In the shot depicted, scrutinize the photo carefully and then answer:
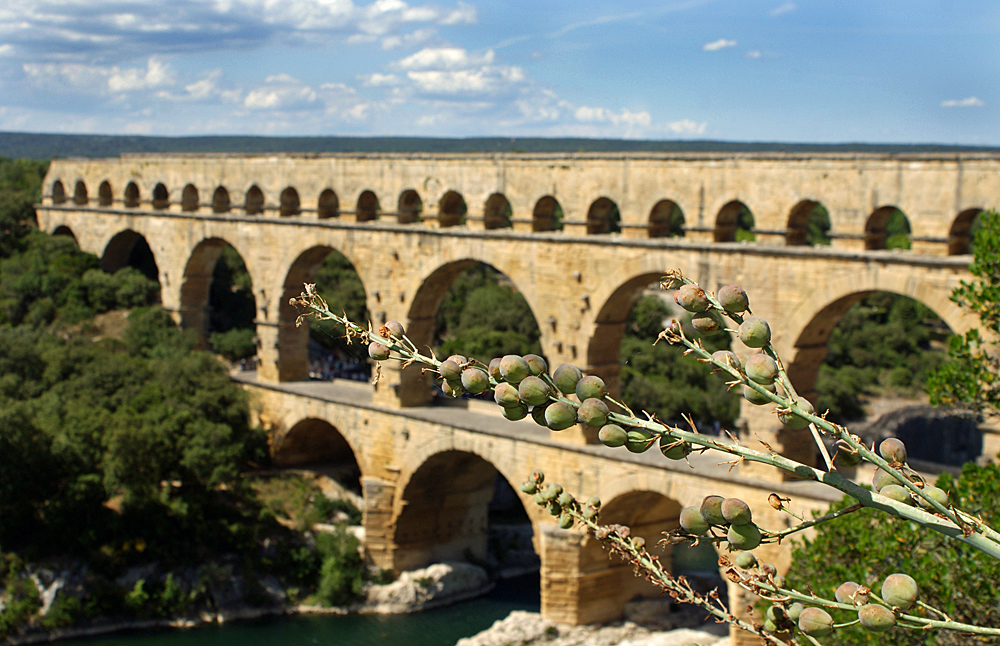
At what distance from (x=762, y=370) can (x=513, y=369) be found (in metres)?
0.74

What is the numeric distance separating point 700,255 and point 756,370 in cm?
1303

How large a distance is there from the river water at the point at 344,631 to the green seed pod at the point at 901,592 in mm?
16765

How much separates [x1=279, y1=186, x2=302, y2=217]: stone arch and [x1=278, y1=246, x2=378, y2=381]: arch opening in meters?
1.20

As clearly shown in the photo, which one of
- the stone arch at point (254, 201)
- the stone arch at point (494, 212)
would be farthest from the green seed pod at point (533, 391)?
the stone arch at point (254, 201)

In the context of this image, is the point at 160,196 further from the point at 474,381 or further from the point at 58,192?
the point at 474,381

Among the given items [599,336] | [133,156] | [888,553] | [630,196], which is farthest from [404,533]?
[133,156]

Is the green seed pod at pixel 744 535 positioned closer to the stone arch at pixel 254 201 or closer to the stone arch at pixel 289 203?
the stone arch at pixel 289 203

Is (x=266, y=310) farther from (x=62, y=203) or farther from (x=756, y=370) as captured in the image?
(x=756, y=370)

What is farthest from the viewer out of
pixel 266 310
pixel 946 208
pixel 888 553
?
pixel 266 310

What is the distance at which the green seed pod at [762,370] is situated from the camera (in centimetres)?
311

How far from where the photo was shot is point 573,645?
1759 cm

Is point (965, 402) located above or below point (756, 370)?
below

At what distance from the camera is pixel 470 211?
62.8 feet

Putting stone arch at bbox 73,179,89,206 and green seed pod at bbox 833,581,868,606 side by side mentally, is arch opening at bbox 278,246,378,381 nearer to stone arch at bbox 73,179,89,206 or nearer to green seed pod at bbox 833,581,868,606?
stone arch at bbox 73,179,89,206
